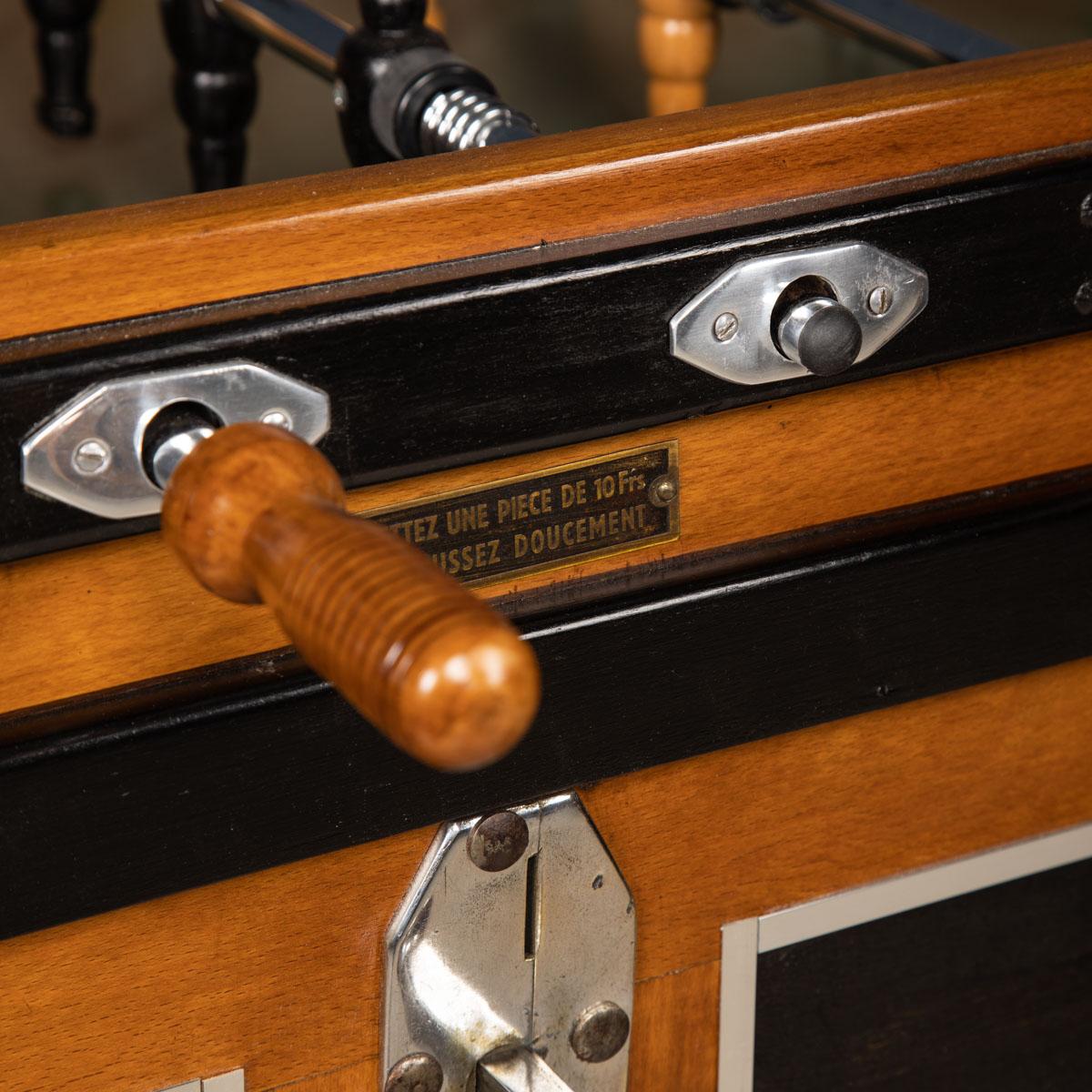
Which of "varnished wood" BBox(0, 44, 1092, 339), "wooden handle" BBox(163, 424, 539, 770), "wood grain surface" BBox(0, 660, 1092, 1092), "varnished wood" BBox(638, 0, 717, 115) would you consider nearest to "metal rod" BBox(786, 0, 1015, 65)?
"varnished wood" BBox(638, 0, 717, 115)

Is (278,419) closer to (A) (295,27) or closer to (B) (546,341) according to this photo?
(B) (546,341)

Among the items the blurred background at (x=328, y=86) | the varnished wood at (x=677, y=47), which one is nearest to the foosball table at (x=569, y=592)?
the varnished wood at (x=677, y=47)

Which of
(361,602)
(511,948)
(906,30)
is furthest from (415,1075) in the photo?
(906,30)

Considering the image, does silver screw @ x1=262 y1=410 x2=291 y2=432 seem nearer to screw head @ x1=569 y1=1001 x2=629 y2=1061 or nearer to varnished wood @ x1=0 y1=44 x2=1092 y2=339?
varnished wood @ x1=0 y1=44 x2=1092 y2=339

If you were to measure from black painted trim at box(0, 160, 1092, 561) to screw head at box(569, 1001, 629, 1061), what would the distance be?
0.30 metres

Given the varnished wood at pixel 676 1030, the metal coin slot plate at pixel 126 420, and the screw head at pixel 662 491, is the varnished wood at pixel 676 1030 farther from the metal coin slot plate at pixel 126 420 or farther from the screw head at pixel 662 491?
the metal coin slot plate at pixel 126 420

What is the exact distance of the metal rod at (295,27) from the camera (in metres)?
1.10

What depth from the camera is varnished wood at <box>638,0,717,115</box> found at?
4.12 ft

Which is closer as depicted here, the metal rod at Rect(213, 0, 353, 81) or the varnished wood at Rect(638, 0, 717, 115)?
the metal rod at Rect(213, 0, 353, 81)

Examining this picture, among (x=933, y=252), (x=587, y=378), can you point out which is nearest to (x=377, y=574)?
(x=587, y=378)

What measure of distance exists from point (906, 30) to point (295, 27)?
0.39 m

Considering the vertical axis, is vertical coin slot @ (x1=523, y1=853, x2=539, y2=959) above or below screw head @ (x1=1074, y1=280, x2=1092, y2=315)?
below

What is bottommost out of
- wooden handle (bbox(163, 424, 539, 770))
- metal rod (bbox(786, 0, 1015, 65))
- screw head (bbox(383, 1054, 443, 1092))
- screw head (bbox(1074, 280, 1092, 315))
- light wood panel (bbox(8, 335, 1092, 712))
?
screw head (bbox(383, 1054, 443, 1092))

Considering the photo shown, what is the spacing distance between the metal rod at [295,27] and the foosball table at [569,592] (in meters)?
0.16
